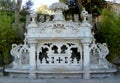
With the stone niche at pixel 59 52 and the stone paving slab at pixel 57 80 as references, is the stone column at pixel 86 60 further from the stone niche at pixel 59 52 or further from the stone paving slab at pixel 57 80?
the stone paving slab at pixel 57 80

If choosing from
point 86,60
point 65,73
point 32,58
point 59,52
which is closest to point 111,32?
point 86,60

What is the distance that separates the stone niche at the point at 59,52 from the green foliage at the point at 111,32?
2.01 ft

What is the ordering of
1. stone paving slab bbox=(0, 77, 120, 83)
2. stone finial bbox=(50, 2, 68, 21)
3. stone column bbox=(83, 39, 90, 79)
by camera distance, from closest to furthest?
stone paving slab bbox=(0, 77, 120, 83) → stone column bbox=(83, 39, 90, 79) → stone finial bbox=(50, 2, 68, 21)

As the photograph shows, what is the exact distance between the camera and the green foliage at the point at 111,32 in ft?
25.8

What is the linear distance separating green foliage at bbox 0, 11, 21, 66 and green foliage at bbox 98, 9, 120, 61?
2491 mm

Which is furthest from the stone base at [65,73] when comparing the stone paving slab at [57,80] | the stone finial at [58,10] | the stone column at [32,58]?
the stone finial at [58,10]

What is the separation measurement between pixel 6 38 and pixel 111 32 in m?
2.91

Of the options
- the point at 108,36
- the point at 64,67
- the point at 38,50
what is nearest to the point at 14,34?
the point at 38,50

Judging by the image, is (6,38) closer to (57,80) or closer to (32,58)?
(32,58)

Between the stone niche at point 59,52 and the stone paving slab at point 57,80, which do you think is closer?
the stone paving slab at point 57,80

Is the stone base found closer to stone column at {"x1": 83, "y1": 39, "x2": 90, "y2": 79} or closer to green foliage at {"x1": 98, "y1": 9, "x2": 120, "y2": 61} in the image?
stone column at {"x1": 83, "y1": 39, "x2": 90, "y2": 79}

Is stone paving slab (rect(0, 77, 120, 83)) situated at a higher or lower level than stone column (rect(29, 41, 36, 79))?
lower

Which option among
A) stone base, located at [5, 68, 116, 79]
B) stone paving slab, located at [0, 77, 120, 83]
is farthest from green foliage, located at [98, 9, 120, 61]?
stone paving slab, located at [0, 77, 120, 83]

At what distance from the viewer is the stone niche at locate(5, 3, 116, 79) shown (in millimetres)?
7129
